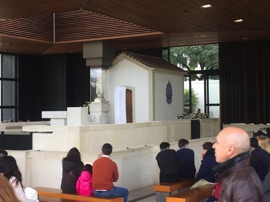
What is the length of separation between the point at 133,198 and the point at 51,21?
8.55 meters

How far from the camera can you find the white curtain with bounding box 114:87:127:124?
14844 mm

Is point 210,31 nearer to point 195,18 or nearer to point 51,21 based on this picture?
point 195,18

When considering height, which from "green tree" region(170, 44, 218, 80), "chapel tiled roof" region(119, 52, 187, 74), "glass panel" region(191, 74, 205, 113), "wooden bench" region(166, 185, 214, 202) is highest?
"green tree" region(170, 44, 218, 80)

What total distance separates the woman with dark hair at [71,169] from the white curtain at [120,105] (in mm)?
8042

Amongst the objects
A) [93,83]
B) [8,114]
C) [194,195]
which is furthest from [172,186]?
[8,114]

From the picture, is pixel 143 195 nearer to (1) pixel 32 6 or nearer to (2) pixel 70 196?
(2) pixel 70 196

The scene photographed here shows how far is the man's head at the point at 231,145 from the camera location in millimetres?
2477

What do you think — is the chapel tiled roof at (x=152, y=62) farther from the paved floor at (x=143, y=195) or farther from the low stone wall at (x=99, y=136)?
the paved floor at (x=143, y=195)

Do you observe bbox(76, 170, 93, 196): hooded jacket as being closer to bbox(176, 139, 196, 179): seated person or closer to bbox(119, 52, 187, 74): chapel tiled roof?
bbox(176, 139, 196, 179): seated person

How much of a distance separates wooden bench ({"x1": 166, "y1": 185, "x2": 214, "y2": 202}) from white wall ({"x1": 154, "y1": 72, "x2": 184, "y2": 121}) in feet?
27.8

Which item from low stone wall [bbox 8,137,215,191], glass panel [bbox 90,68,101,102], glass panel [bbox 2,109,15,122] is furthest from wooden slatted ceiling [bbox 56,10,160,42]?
glass panel [bbox 2,109,15,122]

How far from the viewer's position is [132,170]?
918 centimetres

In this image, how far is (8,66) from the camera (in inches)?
788

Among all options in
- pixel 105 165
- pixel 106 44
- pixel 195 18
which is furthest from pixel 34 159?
pixel 106 44
